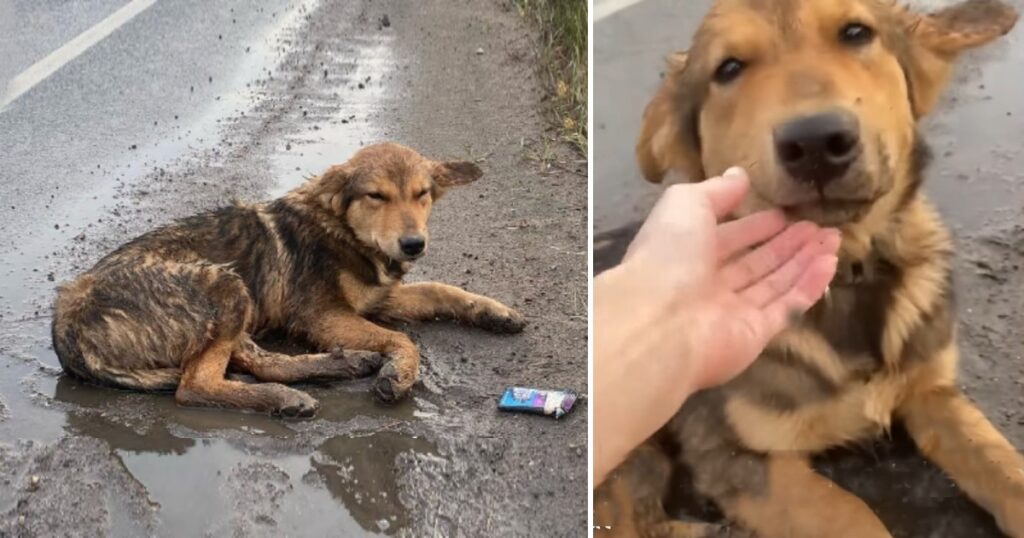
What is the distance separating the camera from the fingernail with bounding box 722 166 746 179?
109cm

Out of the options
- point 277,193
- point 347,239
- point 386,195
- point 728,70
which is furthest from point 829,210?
point 277,193

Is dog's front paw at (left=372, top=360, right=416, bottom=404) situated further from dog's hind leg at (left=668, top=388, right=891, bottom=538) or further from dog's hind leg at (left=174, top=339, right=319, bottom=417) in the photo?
dog's hind leg at (left=668, top=388, right=891, bottom=538)

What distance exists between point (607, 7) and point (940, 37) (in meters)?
0.39

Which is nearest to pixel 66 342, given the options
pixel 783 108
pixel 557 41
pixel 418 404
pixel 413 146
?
pixel 418 404

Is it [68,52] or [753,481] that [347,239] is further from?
[753,481]

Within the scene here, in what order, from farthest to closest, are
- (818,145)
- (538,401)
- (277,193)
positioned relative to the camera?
(277,193) < (538,401) < (818,145)

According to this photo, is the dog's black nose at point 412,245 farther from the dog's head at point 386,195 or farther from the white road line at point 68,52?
the white road line at point 68,52

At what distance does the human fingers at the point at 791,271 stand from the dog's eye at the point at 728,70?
0.19 meters

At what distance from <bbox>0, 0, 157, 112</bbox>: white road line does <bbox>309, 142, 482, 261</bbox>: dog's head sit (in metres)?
1.16

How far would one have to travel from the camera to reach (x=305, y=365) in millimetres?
2330

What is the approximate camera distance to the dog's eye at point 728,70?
114 cm

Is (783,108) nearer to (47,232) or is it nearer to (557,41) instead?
(557,41)

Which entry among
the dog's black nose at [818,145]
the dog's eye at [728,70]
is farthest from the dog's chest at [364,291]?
the dog's black nose at [818,145]

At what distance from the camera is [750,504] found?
115 cm
